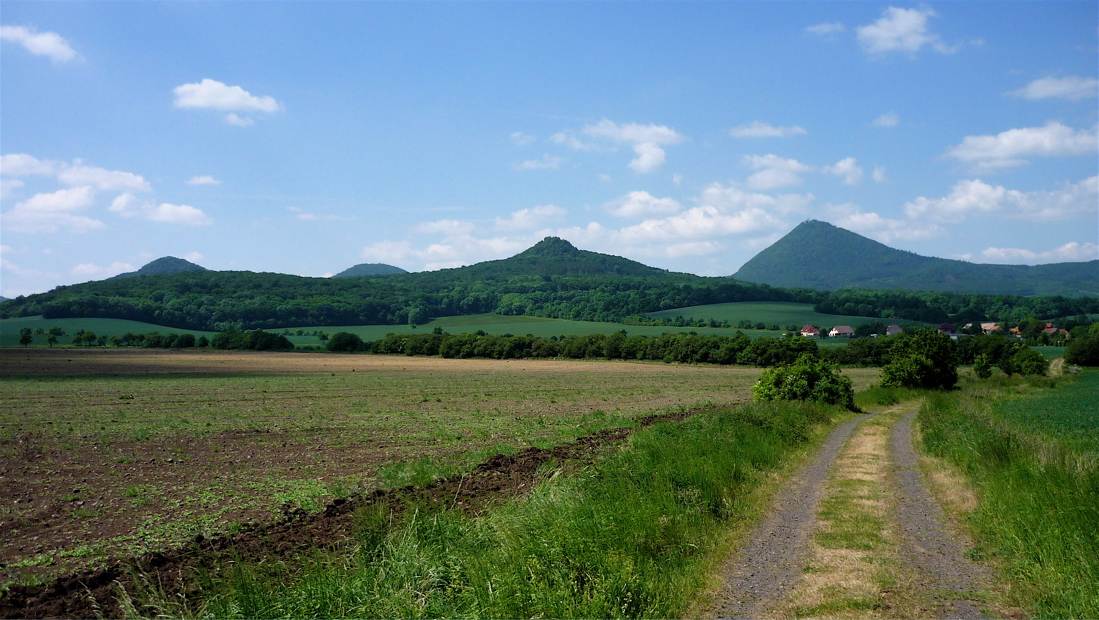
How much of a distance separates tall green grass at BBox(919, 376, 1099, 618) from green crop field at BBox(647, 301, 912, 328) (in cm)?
11717

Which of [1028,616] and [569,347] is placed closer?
[1028,616]

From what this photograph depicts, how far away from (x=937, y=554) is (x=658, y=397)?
3018cm

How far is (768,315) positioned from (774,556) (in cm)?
13380

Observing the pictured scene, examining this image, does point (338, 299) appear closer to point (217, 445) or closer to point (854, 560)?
point (217, 445)

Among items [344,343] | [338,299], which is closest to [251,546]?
[344,343]

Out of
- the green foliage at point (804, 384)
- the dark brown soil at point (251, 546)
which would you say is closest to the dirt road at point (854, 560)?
the dark brown soil at point (251, 546)

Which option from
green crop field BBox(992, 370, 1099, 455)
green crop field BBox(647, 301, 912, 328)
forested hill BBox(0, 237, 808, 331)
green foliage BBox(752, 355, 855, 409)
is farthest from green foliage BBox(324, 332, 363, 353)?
green crop field BBox(992, 370, 1099, 455)

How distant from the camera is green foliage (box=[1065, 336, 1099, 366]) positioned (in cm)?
7231

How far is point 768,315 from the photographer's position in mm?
136500

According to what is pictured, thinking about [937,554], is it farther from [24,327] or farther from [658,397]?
[24,327]

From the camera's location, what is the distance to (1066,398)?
33.6 m

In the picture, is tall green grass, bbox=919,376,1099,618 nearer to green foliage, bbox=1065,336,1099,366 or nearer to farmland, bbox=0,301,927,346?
green foliage, bbox=1065,336,1099,366

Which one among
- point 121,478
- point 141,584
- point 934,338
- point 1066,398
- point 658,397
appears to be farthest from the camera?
point 934,338

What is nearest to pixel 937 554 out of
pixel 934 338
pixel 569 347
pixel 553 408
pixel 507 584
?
pixel 507 584
